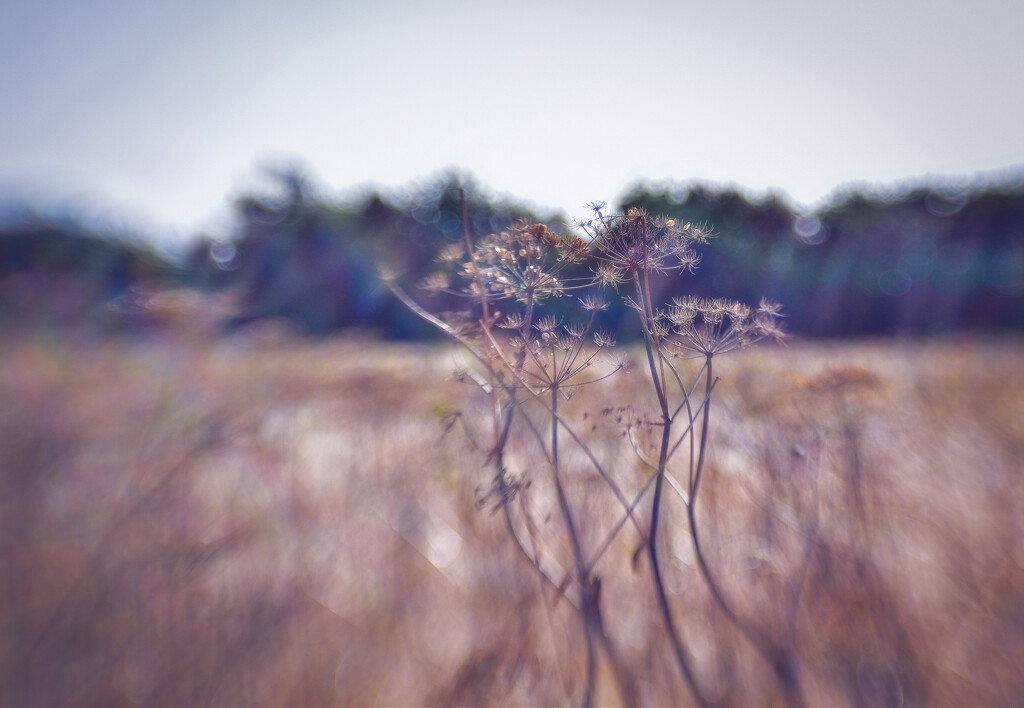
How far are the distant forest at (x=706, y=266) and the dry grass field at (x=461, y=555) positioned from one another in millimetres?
1026

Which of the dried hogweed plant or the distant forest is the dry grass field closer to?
the dried hogweed plant

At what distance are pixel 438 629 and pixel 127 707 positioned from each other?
106 cm

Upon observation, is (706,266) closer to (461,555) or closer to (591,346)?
(591,346)

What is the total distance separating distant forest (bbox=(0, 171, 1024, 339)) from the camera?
14.0 feet

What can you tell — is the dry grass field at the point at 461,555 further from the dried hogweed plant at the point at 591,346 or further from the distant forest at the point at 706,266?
the distant forest at the point at 706,266

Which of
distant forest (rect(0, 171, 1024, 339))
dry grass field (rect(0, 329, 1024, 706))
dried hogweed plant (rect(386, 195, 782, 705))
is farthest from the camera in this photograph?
distant forest (rect(0, 171, 1024, 339))

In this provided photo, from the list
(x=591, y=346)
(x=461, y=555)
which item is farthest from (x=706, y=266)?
(x=461, y=555)

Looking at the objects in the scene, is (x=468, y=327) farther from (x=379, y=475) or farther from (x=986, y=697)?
(x=986, y=697)

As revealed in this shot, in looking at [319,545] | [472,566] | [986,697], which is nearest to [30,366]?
[319,545]

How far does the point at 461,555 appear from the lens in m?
2.21

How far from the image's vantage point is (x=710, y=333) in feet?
6.36

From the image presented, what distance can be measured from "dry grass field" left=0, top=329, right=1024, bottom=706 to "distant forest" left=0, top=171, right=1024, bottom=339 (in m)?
1.03

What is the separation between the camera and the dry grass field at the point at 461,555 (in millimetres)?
1651

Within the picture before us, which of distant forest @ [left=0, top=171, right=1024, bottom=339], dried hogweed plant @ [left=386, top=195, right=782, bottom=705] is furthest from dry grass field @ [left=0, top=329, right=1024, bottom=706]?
distant forest @ [left=0, top=171, right=1024, bottom=339]
